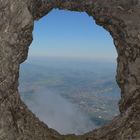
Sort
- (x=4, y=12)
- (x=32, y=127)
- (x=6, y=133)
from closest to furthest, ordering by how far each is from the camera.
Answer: (x=4, y=12) < (x=6, y=133) < (x=32, y=127)

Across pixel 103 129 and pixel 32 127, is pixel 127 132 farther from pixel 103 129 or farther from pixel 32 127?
pixel 32 127

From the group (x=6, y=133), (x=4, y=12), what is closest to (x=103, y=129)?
(x=6, y=133)

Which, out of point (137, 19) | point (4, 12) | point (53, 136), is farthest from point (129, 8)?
point (53, 136)

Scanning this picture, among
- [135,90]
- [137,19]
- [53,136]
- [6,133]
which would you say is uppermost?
[137,19]

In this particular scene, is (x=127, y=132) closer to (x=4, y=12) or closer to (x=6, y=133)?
(x=6, y=133)

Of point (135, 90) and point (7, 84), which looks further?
point (135, 90)

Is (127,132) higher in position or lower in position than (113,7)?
lower

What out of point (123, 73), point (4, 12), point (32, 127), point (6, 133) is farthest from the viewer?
point (123, 73)
